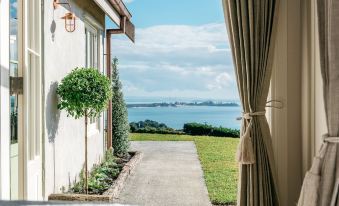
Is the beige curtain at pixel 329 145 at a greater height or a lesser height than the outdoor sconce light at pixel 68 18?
lesser

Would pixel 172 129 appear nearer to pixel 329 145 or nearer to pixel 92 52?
pixel 92 52

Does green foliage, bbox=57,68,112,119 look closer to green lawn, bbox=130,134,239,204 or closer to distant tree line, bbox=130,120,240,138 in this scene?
green lawn, bbox=130,134,239,204

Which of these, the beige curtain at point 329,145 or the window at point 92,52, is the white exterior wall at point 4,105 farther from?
the window at point 92,52

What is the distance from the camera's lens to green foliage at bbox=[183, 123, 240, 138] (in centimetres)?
1044

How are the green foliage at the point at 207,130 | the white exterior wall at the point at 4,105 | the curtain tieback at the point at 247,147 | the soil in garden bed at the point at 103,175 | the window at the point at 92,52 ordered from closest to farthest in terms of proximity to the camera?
the curtain tieback at the point at 247,147, the white exterior wall at the point at 4,105, the soil in garden bed at the point at 103,175, the window at the point at 92,52, the green foliage at the point at 207,130

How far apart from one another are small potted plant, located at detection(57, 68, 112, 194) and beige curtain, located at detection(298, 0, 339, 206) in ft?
8.89

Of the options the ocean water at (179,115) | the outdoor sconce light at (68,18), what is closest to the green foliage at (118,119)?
the ocean water at (179,115)

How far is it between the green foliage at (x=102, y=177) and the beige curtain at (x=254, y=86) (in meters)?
2.90

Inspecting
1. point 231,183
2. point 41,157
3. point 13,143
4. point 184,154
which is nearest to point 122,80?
point 184,154

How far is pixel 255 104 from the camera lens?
2059mm

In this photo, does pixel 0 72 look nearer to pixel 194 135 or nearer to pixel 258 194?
pixel 258 194

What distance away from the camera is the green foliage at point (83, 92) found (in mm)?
4020

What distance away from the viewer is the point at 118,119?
7.04 m

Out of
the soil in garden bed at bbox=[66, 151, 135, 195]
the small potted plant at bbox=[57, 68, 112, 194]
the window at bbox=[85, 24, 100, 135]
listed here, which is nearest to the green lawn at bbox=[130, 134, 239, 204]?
the soil in garden bed at bbox=[66, 151, 135, 195]
